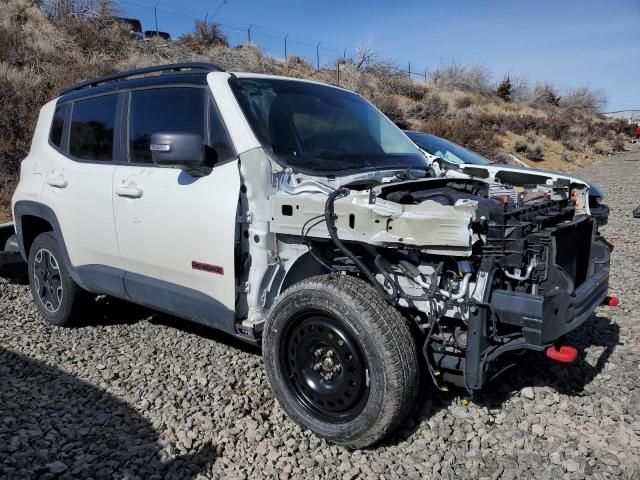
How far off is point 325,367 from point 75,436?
58.8 inches

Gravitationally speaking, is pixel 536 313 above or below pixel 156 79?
below

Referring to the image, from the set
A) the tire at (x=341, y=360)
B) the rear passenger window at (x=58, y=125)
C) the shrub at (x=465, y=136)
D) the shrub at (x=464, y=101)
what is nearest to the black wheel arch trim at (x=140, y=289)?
the tire at (x=341, y=360)

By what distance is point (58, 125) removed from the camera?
192 inches

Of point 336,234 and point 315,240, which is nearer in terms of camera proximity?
point 336,234

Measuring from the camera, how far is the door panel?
3.37 metres

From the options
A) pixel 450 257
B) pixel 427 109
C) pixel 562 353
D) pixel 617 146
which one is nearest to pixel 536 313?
pixel 562 353

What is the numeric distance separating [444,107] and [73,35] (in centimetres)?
2060

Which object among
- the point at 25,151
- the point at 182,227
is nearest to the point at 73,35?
the point at 25,151

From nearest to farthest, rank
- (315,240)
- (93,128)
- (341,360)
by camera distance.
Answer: (341,360)
(315,240)
(93,128)

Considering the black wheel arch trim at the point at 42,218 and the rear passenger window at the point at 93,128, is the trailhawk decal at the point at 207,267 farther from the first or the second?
the black wheel arch trim at the point at 42,218

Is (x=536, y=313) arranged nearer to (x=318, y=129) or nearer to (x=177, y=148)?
(x=318, y=129)

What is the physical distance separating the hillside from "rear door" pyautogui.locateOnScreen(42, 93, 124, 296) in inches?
264

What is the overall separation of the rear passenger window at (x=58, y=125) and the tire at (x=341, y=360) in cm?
290

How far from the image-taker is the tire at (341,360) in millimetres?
2787
